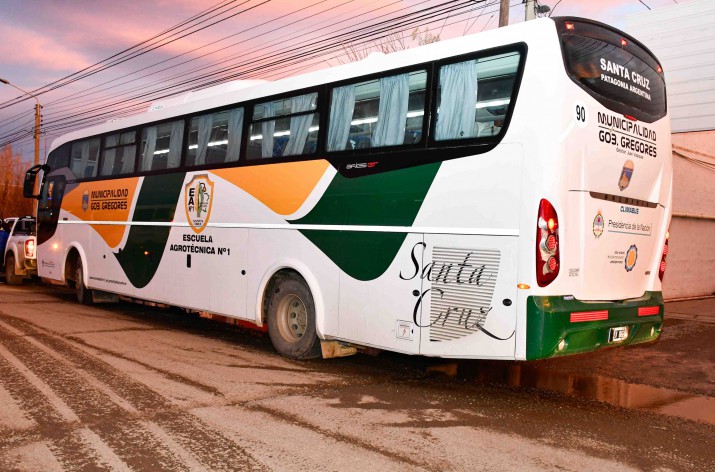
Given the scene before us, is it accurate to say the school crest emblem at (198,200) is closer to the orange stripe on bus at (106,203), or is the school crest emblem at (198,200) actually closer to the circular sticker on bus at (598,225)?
the orange stripe on bus at (106,203)

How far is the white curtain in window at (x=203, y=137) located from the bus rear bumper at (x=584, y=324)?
5706 mm

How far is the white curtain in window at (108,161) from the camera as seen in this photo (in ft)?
39.4

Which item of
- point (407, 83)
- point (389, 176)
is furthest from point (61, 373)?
point (407, 83)

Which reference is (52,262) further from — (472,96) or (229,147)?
(472,96)

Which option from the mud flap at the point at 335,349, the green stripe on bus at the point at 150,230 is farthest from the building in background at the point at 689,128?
the green stripe on bus at the point at 150,230

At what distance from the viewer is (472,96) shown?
6172 millimetres

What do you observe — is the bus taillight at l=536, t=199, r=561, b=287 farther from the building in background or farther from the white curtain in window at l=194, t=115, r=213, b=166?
the building in background

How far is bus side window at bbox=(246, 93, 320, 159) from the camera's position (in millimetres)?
7820

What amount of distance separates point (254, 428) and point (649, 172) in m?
4.62

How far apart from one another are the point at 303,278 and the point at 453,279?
7.71ft

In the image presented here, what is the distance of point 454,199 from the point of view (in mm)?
6125

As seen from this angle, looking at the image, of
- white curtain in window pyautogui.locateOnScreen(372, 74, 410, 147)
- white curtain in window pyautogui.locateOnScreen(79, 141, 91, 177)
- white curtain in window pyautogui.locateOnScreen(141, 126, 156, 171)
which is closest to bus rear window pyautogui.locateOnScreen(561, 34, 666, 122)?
white curtain in window pyautogui.locateOnScreen(372, 74, 410, 147)

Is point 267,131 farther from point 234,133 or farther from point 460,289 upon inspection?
point 460,289

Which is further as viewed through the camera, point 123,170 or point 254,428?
point 123,170
